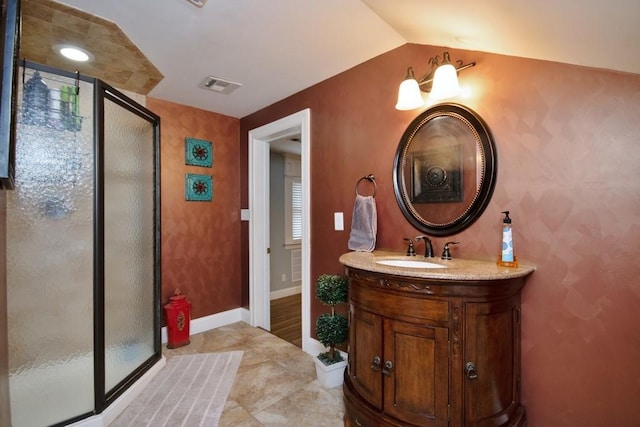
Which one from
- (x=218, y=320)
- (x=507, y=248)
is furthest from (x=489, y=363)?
(x=218, y=320)

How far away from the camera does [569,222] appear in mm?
1450

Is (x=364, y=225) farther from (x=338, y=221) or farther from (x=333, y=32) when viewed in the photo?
(x=333, y=32)

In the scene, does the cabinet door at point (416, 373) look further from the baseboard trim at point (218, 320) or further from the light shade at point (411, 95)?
the baseboard trim at point (218, 320)

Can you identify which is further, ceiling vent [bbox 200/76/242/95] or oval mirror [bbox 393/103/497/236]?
ceiling vent [bbox 200/76/242/95]

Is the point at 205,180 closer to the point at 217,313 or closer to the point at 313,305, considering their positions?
the point at 217,313

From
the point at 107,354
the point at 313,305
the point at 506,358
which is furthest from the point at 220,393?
the point at 506,358

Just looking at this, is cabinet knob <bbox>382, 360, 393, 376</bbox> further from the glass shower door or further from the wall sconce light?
the glass shower door

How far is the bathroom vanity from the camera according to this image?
137cm

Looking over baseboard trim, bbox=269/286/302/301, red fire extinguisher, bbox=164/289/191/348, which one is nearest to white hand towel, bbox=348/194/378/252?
red fire extinguisher, bbox=164/289/191/348

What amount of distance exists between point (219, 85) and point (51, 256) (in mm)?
1790

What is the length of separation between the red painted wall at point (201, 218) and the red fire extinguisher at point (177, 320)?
0.75 ft

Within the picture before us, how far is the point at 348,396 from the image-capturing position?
1.76 meters

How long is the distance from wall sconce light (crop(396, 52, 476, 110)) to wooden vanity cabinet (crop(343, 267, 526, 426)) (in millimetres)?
1023

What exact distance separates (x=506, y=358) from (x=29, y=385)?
2.52 m
